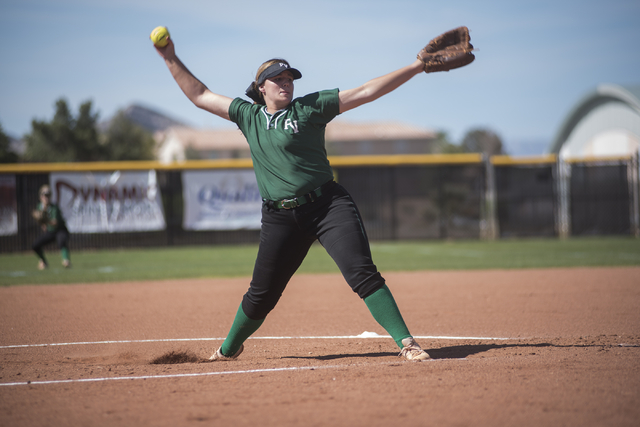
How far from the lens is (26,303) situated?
7887 millimetres

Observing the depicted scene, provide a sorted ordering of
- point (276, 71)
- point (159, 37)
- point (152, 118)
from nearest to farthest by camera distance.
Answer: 1. point (276, 71)
2. point (159, 37)
3. point (152, 118)

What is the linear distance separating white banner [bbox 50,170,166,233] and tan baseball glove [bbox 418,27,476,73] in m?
15.9

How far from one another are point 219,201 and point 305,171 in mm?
15658

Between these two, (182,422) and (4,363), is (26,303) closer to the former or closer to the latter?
(4,363)

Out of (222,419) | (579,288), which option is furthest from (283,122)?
(579,288)

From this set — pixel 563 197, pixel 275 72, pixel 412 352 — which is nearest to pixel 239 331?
pixel 412 352

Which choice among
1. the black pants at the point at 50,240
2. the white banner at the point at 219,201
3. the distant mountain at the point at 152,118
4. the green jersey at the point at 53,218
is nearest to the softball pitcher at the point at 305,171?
the black pants at the point at 50,240

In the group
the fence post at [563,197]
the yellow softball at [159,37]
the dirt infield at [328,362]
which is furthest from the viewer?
the fence post at [563,197]

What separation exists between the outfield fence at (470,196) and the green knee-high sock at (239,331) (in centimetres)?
1497

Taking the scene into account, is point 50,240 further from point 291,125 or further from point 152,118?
point 152,118

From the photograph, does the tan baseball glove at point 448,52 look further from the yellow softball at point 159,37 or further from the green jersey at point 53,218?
the green jersey at point 53,218

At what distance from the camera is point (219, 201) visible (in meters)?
19.4

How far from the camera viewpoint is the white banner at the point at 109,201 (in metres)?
18.0

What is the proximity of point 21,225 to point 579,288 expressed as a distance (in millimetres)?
15645
